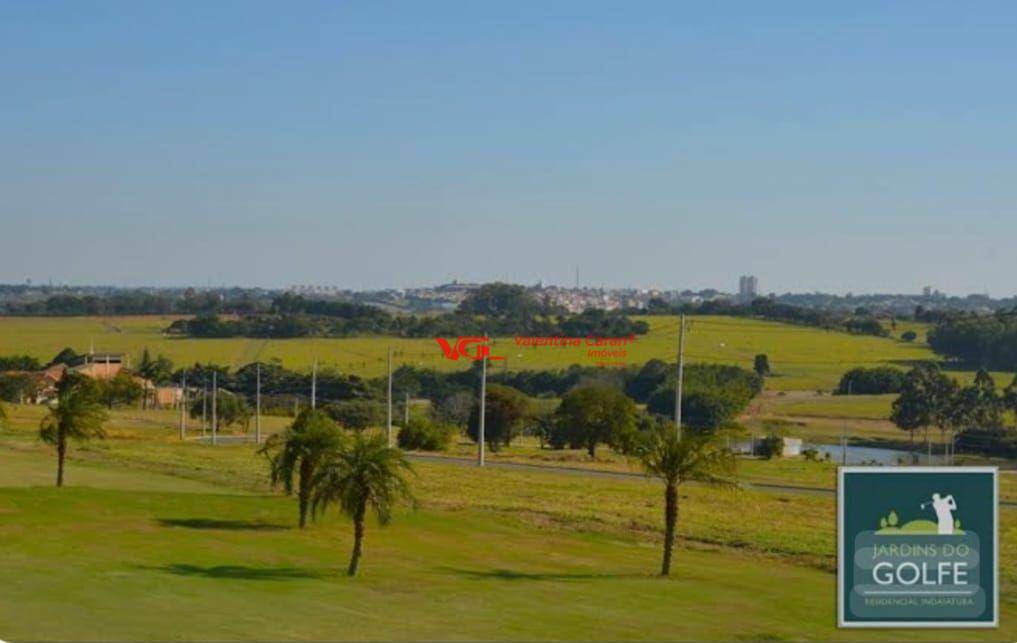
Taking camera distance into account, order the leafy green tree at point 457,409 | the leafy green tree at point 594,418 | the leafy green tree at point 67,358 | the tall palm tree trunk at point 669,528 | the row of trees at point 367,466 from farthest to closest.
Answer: the leafy green tree at point 67,358 < the leafy green tree at point 457,409 < the leafy green tree at point 594,418 < the tall palm tree trunk at point 669,528 < the row of trees at point 367,466

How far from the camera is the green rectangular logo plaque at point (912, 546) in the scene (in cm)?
1952

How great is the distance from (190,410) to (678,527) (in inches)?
3300

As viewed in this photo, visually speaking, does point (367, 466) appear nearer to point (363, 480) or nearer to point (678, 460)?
point (363, 480)

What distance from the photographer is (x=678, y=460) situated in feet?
119

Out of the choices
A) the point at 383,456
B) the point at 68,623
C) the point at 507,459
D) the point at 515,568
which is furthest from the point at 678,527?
the point at 507,459

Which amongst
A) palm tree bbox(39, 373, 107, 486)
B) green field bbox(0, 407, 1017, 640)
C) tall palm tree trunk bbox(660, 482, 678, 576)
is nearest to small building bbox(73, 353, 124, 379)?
green field bbox(0, 407, 1017, 640)

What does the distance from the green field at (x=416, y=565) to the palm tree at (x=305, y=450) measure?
1244 mm

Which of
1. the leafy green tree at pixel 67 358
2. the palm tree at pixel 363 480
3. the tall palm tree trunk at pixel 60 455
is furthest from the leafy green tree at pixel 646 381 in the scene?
the palm tree at pixel 363 480

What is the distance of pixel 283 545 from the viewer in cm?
3747

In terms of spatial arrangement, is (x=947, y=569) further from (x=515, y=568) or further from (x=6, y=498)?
(x=6, y=498)

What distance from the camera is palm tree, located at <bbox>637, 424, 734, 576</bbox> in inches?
1420

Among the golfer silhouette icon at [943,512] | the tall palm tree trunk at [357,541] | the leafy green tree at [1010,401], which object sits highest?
the golfer silhouette icon at [943,512]

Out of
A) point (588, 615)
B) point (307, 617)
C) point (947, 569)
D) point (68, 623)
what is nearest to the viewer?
point (947, 569)

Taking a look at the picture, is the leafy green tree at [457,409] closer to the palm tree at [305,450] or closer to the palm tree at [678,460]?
the palm tree at [305,450]
